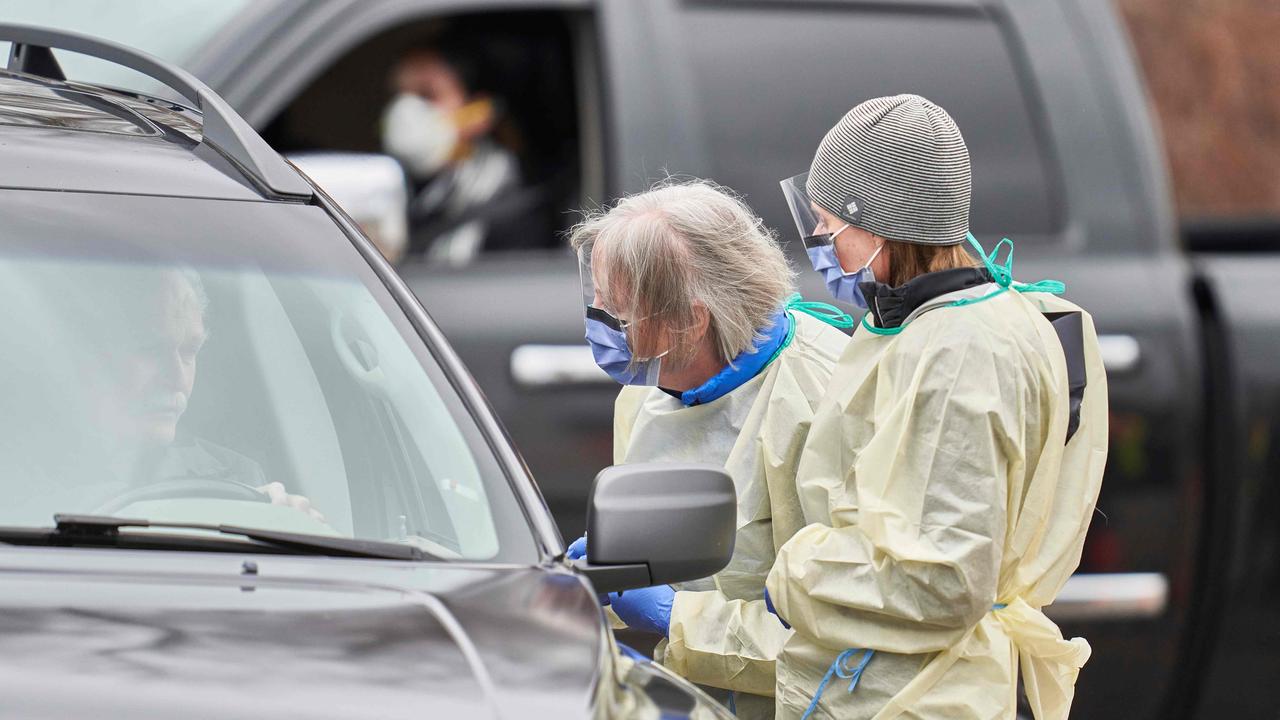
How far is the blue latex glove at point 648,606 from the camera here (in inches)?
105

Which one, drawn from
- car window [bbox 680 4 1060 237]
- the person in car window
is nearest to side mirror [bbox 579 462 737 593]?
car window [bbox 680 4 1060 237]

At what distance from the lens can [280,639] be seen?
1.92m

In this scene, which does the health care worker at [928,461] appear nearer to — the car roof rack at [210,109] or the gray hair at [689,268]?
the gray hair at [689,268]

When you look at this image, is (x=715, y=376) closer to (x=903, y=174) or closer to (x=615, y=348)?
(x=615, y=348)

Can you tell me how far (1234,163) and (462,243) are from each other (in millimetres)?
7316

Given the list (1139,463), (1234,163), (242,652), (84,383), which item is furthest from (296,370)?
(1234,163)

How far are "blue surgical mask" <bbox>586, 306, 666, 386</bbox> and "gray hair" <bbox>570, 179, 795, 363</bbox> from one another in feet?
0.10

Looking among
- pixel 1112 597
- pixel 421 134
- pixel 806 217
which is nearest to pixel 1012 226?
pixel 1112 597

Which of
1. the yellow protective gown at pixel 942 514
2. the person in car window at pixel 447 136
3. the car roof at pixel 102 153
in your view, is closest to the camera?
the yellow protective gown at pixel 942 514

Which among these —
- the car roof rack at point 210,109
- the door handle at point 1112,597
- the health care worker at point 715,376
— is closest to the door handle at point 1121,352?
the door handle at point 1112,597

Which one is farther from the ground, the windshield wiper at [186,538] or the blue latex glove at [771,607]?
the windshield wiper at [186,538]

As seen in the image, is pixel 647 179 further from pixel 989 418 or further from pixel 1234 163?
pixel 1234 163

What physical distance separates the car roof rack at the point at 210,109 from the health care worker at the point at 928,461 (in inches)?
32.2

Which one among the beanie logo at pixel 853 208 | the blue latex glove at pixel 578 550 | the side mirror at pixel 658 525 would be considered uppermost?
A: the beanie logo at pixel 853 208
